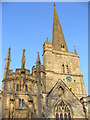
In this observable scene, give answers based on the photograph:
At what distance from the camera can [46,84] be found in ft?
88.0

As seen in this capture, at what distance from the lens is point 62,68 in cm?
3112

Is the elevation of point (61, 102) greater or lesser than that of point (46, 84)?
lesser

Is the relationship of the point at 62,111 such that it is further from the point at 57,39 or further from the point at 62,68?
the point at 57,39

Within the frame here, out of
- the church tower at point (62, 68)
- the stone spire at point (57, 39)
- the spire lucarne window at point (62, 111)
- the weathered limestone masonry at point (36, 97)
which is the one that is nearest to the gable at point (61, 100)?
the weathered limestone masonry at point (36, 97)

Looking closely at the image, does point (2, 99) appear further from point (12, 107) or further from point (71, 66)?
point (71, 66)

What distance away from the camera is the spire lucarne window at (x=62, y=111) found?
21531mm

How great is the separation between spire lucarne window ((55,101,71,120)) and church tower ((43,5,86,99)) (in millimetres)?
4886

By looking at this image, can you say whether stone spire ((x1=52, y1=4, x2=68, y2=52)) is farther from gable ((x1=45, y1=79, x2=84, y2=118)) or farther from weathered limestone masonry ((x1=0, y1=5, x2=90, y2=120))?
gable ((x1=45, y1=79, x2=84, y2=118))

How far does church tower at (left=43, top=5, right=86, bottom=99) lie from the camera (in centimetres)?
2860

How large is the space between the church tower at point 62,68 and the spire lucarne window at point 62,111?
192 inches

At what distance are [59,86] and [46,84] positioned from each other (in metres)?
3.66

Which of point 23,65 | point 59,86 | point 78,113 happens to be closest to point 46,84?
point 59,86

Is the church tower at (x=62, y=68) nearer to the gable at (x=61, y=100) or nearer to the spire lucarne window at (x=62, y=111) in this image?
the gable at (x=61, y=100)

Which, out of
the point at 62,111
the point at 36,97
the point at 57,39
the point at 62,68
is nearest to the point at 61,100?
A: the point at 62,111
